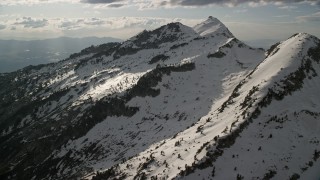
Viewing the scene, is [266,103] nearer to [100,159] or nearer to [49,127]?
[100,159]

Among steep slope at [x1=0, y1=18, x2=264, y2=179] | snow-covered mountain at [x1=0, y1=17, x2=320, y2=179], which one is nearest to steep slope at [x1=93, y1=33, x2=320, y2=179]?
snow-covered mountain at [x1=0, y1=17, x2=320, y2=179]

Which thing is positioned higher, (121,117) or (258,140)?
(258,140)

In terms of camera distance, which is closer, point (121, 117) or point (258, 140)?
point (258, 140)

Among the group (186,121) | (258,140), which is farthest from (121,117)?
(258,140)

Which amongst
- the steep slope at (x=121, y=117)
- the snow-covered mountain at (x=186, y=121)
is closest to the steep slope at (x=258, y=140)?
the snow-covered mountain at (x=186, y=121)

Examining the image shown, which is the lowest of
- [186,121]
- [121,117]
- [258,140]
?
[121,117]

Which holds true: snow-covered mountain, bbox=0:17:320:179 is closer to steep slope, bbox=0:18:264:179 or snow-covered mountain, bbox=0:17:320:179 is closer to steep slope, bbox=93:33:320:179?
steep slope, bbox=93:33:320:179

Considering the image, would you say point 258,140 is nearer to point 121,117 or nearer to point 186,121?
point 186,121
